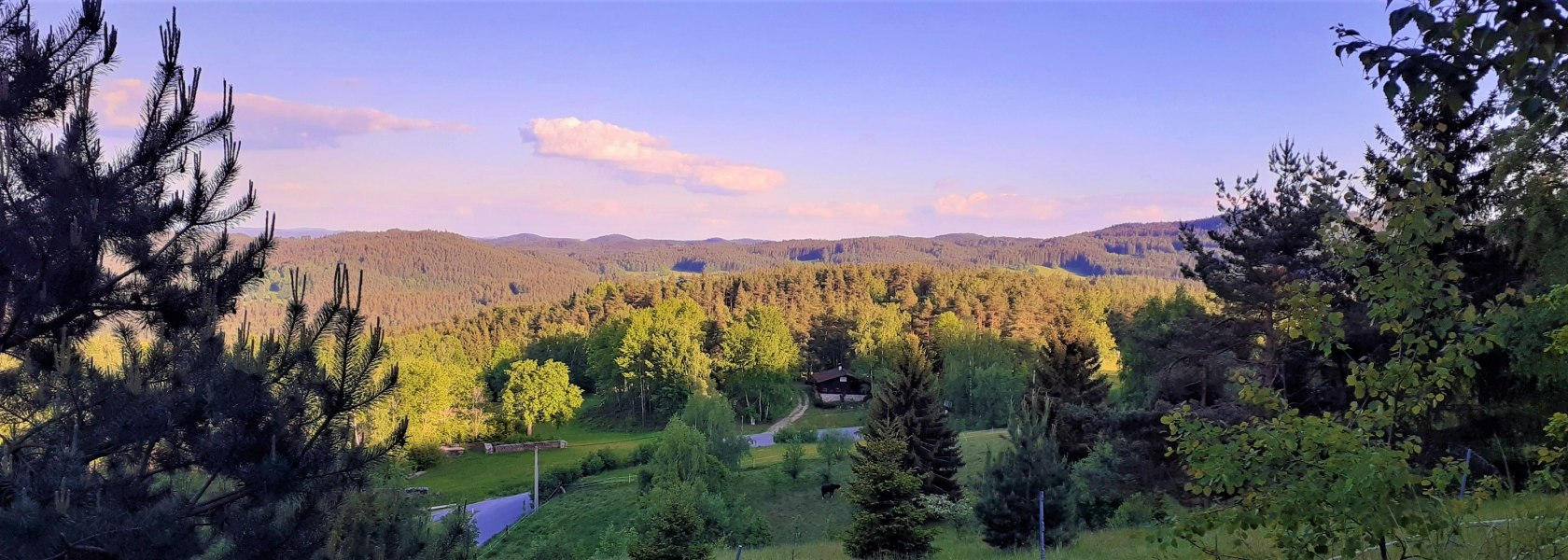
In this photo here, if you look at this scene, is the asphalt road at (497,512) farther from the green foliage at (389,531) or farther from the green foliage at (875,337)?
the green foliage at (875,337)

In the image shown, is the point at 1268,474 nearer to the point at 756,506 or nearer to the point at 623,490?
the point at 756,506

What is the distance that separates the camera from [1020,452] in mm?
12594

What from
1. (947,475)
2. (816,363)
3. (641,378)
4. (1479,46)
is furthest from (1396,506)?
(816,363)

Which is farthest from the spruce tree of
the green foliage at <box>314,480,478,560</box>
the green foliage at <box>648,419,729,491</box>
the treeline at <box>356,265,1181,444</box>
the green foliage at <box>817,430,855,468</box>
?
the treeline at <box>356,265,1181,444</box>

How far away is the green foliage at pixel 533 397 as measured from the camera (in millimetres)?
48844

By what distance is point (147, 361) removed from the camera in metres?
4.34

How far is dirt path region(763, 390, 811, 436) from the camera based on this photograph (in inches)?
2051

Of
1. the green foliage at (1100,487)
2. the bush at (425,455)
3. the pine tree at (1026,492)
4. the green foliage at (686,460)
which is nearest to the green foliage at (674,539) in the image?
the pine tree at (1026,492)

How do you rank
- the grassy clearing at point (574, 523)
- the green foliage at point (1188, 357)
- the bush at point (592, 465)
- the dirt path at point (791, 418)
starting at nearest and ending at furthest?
the green foliage at point (1188, 357)
the grassy clearing at point (574, 523)
the bush at point (592, 465)
the dirt path at point (791, 418)

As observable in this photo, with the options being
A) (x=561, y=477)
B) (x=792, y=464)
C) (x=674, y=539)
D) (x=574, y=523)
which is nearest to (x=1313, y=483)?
(x=674, y=539)

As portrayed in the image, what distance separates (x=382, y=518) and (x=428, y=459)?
40318 mm

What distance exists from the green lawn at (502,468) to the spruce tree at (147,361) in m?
29.1

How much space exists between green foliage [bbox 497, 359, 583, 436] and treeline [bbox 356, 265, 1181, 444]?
124cm

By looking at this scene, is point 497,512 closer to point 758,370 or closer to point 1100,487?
point 1100,487
